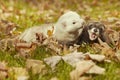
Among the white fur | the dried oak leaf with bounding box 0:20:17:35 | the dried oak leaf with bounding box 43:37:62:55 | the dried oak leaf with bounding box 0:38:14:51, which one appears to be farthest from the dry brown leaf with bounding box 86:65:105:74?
the dried oak leaf with bounding box 0:20:17:35

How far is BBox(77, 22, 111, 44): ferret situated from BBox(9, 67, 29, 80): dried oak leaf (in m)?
1.79

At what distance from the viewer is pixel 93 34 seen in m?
6.71

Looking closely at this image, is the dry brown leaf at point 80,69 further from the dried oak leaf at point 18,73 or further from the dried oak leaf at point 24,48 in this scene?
the dried oak leaf at point 24,48

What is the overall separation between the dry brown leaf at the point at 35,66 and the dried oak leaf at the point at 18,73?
0.29ft

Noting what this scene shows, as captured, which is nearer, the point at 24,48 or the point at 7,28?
the point at 24,48

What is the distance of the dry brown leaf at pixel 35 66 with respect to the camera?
5070mm

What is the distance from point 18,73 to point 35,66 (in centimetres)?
22

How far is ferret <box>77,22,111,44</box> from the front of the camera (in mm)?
6664

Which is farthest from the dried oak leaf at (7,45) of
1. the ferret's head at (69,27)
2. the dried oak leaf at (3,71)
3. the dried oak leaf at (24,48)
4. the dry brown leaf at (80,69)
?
the dry brown leaf at (80,69)

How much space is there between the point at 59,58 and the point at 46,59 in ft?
0.51

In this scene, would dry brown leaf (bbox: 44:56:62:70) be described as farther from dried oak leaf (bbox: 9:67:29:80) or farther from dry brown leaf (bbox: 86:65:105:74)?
dry brown leaf (bbox: 86:65:105:74)

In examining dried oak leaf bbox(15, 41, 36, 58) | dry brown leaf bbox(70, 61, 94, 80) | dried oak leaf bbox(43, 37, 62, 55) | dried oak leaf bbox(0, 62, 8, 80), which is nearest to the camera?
dry brown leaf bbox(70, 61, 94, 80)

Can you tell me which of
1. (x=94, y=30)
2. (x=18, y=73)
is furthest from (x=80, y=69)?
(x=94, y=30)

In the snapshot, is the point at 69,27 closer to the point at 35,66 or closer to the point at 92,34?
the point at 92,34
